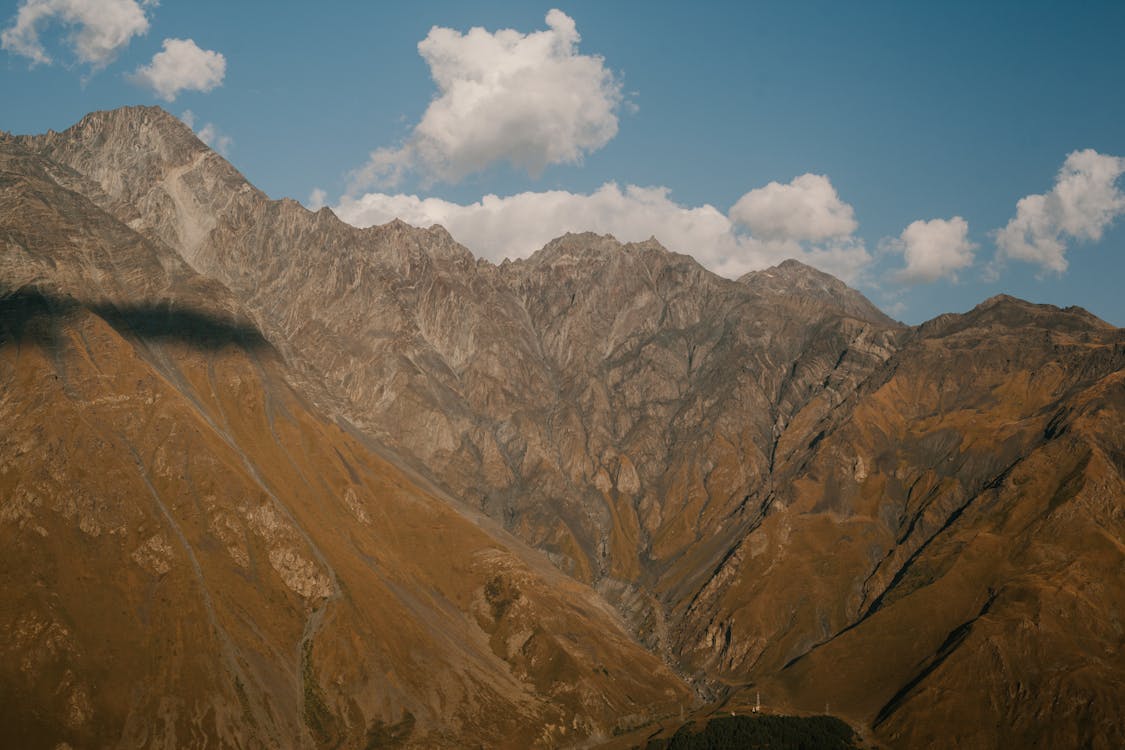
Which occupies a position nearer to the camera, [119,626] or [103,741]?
[103,741]

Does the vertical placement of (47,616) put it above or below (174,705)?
above

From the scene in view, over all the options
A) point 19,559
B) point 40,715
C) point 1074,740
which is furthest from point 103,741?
point 1074,740

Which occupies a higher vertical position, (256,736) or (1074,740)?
(1074,740)

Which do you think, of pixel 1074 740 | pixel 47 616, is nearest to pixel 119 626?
Result: pixel 47 616

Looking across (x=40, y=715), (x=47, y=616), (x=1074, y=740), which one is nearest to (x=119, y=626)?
(x=47, y=616)

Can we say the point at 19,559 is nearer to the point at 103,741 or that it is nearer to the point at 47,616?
the point at 47,616

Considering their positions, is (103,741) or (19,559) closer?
(103,741)

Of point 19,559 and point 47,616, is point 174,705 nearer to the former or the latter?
point 47,616
